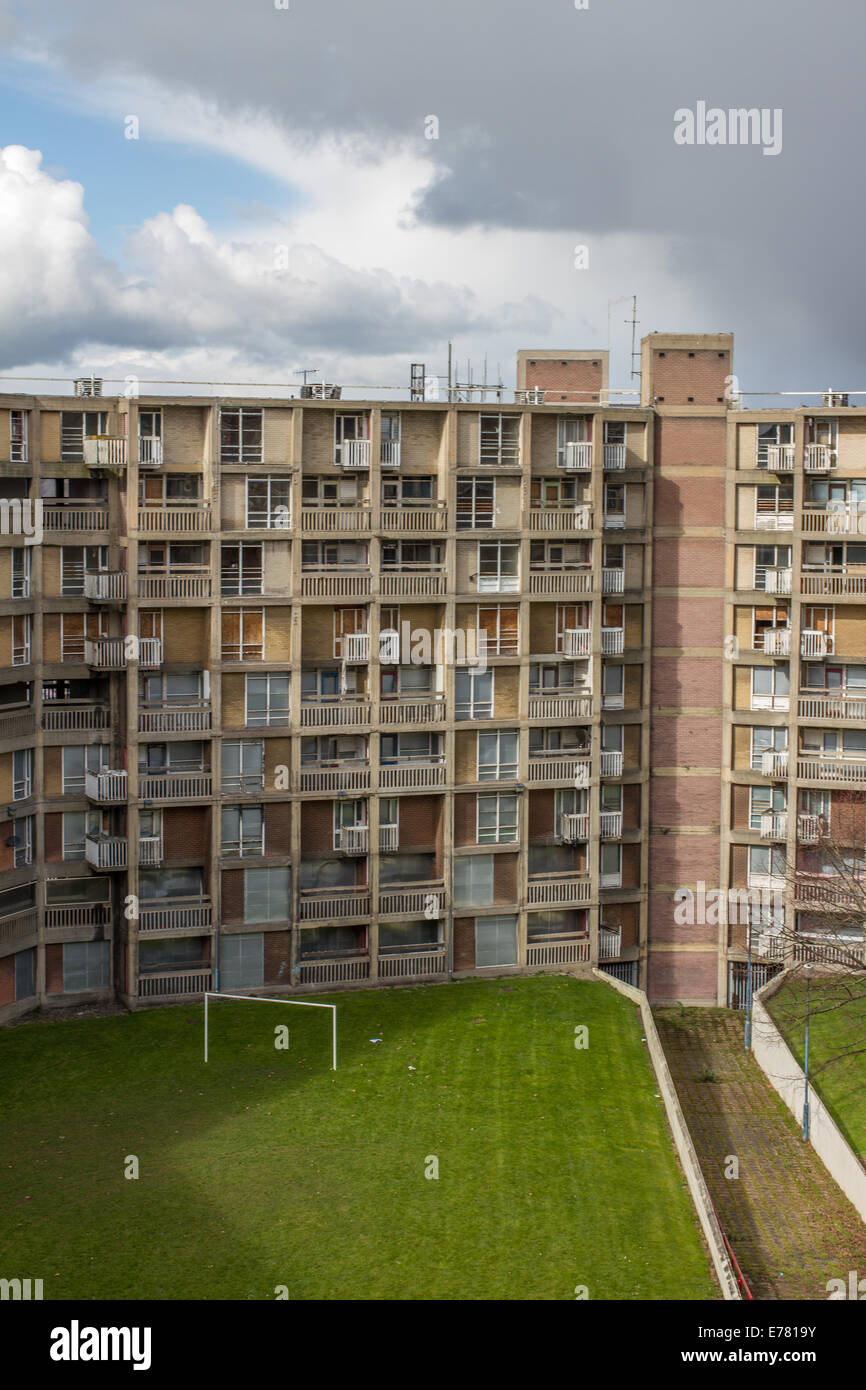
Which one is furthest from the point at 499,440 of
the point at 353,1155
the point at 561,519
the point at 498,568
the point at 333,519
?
the point at 353,1155

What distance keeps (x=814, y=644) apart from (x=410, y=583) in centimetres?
1796

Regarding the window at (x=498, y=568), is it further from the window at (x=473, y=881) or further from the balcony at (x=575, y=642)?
the window at (x=473, y=881)

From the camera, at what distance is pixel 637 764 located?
64.2m

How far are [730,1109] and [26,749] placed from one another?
2918 centimetres

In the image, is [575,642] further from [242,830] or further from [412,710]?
[242,830]

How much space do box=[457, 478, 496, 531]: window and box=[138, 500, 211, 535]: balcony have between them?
33.1 feet

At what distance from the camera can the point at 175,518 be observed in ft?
180

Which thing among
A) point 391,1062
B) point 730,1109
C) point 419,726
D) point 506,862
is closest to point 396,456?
point 419,726

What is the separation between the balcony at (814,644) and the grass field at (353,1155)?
1741 centimetres

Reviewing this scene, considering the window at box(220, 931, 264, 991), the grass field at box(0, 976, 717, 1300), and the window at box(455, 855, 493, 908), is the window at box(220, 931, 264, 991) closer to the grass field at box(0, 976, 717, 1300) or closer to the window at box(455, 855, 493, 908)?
the grass field at box(0, 976, 717, 1300)

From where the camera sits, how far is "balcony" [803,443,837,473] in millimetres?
62000

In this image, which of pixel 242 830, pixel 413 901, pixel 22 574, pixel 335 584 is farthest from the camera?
pixel 413 901

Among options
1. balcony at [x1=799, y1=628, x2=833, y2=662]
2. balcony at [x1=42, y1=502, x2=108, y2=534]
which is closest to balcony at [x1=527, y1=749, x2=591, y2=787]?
balcony at [x1=799, y1=628, x2=833, y2=662]

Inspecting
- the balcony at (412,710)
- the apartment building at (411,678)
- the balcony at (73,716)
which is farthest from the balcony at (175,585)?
the balcony at (412,710)
